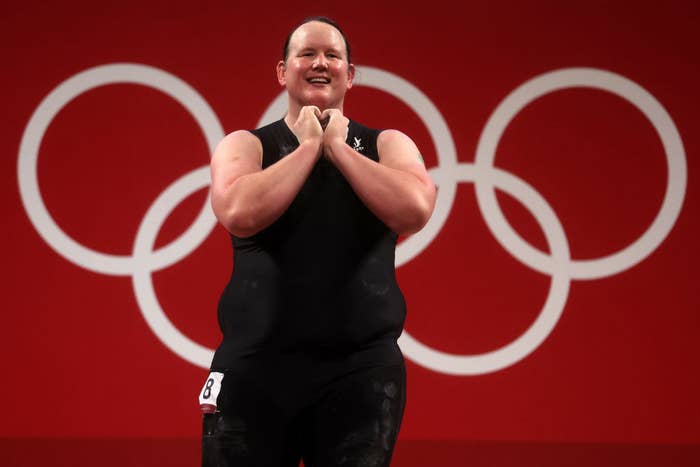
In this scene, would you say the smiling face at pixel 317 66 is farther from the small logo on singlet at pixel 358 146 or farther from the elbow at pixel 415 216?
the elbow at pixel 415 216

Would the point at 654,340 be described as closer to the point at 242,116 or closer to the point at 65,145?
the point at 242,116

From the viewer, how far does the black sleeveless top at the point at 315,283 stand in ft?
6.33

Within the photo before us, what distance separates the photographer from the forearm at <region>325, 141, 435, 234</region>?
1.91m

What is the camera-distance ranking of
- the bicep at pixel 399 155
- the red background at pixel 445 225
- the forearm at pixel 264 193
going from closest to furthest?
the forearm at pixel 264 193, the bicep at pixel 399 155, the red background at pixel 445 225

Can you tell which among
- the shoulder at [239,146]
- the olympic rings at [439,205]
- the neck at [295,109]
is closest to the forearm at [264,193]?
the shoulder at [239,146]

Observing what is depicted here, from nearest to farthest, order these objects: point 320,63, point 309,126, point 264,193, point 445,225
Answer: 1. point 264,193
2. point 309,126
3. point 320,63
4. point 445,225

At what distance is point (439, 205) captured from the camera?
15.9ft

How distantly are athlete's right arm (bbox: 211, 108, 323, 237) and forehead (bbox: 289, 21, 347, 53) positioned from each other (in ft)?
0.60

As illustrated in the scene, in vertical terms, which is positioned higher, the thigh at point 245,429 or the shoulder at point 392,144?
the shoulder at point 392,144

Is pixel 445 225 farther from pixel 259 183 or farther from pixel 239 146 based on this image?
pixel 259 183

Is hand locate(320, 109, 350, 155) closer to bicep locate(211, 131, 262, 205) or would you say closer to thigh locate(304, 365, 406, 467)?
bicep locate(211, 131, 262, 205)

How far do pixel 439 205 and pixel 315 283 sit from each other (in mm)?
2963

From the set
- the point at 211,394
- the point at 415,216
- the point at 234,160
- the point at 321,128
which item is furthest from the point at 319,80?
the point at 211,394

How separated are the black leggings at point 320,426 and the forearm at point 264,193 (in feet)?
1.12
